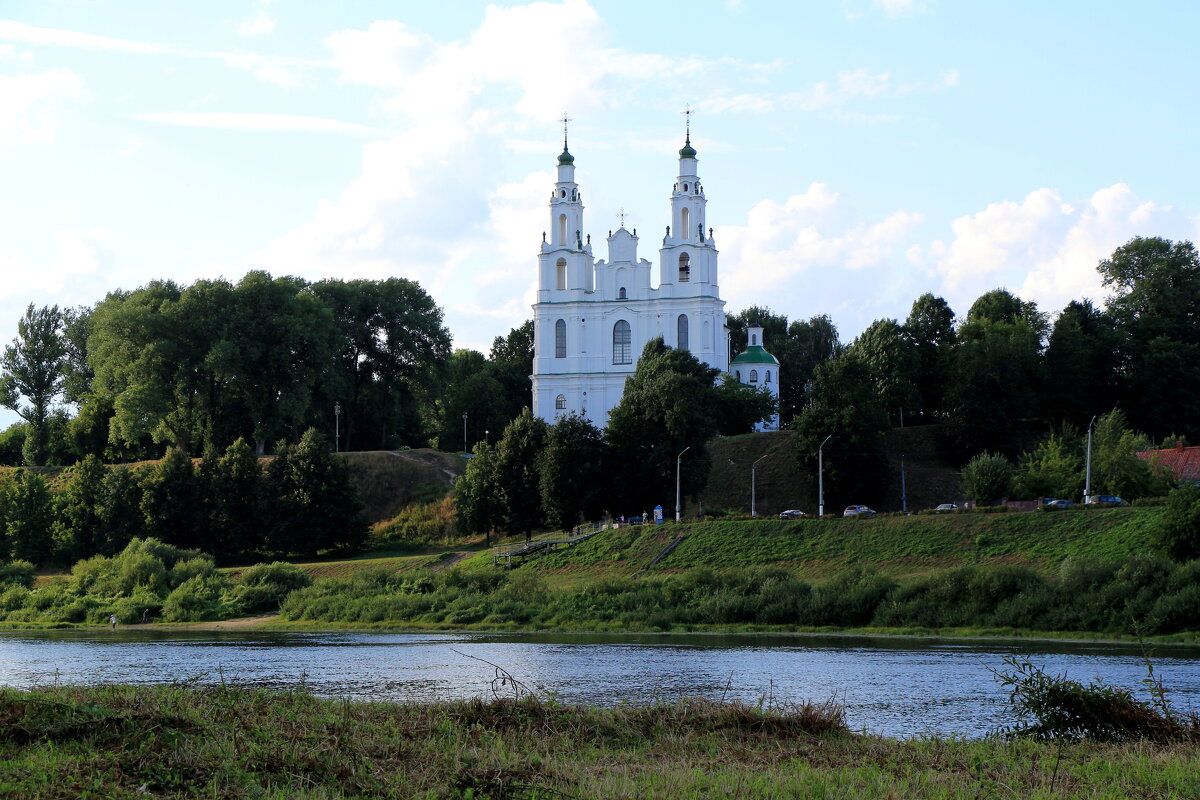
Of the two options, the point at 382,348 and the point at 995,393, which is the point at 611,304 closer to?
the point at 382,348

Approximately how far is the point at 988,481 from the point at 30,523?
53.2 meters

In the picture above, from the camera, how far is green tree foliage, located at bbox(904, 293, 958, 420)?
327ft

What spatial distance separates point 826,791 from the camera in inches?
623

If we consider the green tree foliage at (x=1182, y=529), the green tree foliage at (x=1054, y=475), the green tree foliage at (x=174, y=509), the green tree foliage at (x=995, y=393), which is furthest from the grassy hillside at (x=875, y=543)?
the green tree foliage at (x=995, y=393)

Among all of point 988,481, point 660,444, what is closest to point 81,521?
point 660,444

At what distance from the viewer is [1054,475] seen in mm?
75312

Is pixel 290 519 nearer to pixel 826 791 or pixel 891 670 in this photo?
pixel 891 670

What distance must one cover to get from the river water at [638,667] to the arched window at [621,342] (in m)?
63.7

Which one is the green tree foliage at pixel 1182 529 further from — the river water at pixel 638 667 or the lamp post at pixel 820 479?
the lamp post at pixel 820 479

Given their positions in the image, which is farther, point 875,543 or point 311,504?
point 311,504

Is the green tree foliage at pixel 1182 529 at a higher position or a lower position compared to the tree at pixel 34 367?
lower

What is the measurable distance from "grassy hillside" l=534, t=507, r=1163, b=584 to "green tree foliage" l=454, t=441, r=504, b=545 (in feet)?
24.7

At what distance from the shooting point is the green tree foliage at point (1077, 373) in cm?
9806

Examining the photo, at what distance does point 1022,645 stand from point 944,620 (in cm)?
536
